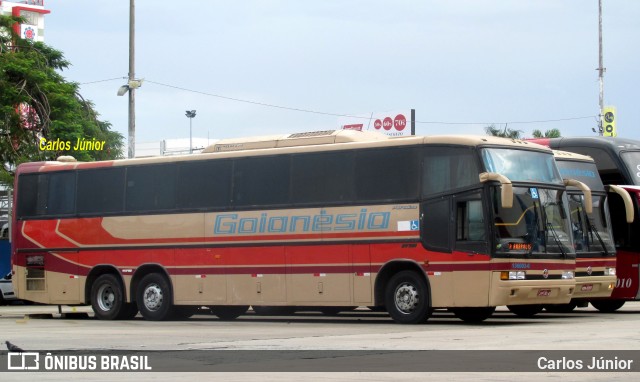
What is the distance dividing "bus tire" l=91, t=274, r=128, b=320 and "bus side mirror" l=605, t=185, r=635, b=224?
1116 centimetres

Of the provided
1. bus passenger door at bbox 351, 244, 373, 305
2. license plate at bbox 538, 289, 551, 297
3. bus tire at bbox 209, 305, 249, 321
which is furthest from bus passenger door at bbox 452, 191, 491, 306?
bus tire at bbox 209, 305, 249, 321

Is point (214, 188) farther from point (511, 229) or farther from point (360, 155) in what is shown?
point (511, 229)

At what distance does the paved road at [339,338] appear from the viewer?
11.9m

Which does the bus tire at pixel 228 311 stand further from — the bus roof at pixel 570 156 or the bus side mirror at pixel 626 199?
the bus side mirror at pixel 626 199

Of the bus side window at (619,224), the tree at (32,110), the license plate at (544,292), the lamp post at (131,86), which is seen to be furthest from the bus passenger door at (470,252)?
the tree at (32,110)

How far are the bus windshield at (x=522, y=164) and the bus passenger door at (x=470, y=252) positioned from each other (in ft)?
2.38

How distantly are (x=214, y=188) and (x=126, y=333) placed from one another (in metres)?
5.39

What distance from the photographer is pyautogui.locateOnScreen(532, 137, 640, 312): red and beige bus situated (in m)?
25.7

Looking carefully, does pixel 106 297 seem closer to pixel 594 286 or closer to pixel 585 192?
pixel 594 286

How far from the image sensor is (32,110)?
42750mm

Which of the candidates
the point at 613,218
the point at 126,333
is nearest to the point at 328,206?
the point at 126,333

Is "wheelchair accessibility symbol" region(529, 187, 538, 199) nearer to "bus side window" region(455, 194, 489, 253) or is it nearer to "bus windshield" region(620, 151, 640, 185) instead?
"bus side window" region(455, 194, 489, 253)

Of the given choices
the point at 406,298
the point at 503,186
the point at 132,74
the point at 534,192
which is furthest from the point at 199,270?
the point at 132,74

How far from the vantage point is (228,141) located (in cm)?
2486
